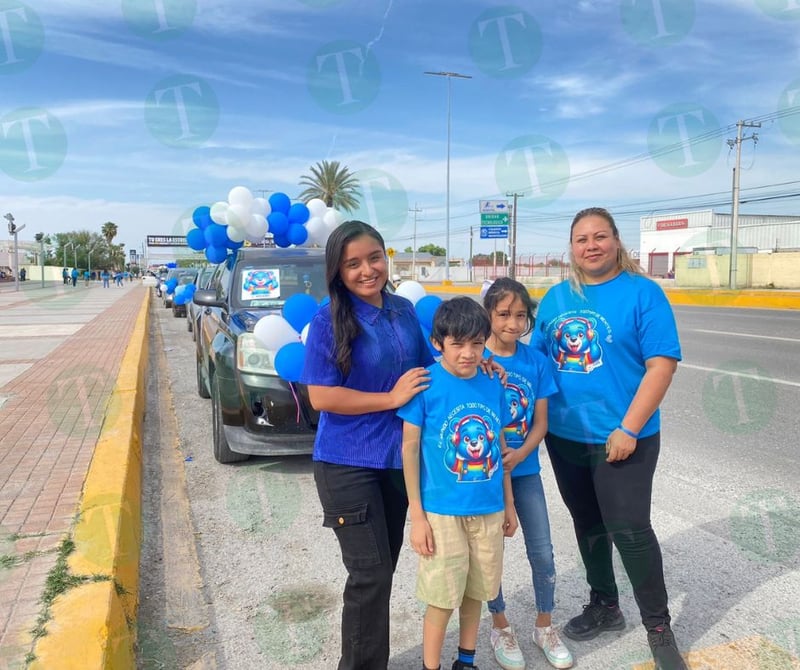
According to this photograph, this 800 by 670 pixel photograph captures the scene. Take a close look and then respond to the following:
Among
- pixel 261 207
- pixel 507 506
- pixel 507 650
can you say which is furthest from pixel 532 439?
pixel 261 207

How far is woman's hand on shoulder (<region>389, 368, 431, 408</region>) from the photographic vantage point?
216 centimetres

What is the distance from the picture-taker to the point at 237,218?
6.27 meters

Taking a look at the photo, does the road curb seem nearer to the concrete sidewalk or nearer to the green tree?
the concrete sidewalk

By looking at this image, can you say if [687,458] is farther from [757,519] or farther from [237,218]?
[237,218]

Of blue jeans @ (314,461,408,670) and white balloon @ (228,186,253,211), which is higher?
white balloon @ (228,186,253,211)

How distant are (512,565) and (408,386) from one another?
1.76 m

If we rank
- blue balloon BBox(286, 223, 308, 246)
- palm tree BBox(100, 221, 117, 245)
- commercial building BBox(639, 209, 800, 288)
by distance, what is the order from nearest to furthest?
blue balloon BBox(286, 223, 308, 246), commercial building BBox(639, 209, 800, 288), palm tree BBox(100, 221, 117, 245)

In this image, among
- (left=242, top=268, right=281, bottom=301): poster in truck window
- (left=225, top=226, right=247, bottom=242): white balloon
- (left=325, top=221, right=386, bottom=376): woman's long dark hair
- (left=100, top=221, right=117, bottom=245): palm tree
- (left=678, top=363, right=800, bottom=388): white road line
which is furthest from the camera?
(left=100, top=221, right=117, bottom=245): palm tree

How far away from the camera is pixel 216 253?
6906 millimetres

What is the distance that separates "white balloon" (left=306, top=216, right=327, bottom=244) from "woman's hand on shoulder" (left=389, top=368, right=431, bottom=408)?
5014 millimetres

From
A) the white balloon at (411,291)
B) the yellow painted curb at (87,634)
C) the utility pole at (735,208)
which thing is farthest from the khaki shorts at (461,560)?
the utility pole at (735,208)

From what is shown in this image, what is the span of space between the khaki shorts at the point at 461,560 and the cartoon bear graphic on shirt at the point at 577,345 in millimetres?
668

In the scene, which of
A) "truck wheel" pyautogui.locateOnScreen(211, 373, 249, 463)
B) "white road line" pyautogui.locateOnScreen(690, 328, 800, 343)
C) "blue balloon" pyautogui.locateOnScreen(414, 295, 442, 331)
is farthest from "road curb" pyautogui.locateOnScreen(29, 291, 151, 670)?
"white road line" pyautogui.locateOnScreen(690, 328, 800, 343)

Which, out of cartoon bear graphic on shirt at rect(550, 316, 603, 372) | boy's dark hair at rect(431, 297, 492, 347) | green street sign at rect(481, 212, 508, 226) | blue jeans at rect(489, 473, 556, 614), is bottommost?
blue jeans at rect(489, 473, 556, 614)
